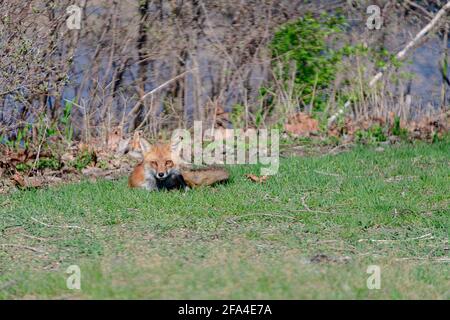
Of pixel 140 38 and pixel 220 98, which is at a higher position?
pixel 140 38

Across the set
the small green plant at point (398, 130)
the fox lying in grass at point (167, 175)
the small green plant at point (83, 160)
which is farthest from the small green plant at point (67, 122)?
the small green plant at point (398, 130)

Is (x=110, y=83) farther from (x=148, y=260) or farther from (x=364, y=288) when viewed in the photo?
(x=364, y=288)

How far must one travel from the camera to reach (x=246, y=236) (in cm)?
709

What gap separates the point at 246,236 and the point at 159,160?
2119 mm

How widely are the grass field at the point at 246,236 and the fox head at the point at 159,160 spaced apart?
0.34 m

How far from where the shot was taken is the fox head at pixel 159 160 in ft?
29.0

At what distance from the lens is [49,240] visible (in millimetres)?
7043

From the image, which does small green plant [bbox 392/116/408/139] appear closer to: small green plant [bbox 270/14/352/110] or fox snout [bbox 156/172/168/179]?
small green plant [bbox 270/14/352/110]

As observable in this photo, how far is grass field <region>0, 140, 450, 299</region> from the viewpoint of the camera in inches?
217

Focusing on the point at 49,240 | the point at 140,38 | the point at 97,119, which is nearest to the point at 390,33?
the point at 140,38

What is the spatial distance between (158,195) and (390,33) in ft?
23.7

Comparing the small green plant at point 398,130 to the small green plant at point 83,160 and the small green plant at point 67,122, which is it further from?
the small green plant at point 67,122

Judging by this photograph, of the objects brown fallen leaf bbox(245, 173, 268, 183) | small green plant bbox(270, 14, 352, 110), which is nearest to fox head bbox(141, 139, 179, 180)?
brown fallen leaf bbox(245, 173, 268, 183)

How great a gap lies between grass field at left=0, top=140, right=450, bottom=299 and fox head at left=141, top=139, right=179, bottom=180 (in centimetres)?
34
